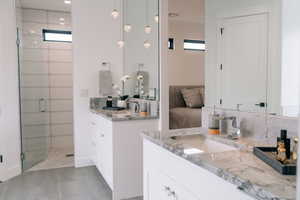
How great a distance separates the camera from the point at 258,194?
875 mm

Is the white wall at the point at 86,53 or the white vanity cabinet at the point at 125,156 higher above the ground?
the white wall at the point at 86,53

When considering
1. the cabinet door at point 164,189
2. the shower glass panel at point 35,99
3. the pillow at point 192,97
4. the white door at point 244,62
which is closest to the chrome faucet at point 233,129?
the white door at point 244,62

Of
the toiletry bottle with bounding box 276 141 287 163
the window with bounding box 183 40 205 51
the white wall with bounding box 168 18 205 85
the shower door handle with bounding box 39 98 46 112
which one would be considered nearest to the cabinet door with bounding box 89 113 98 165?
the shower door handle with bounding box 39 98 46 112

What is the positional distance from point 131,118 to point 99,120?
751mm

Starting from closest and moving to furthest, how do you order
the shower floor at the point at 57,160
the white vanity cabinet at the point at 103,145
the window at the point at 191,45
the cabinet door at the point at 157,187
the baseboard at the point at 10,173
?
the cabinet door at the point at 157,187, the white vanity cabinet at the point at 103,145, the baseboard at the point at 10,173, the shower floor at the point at 57,160, the window at the point at 191,45

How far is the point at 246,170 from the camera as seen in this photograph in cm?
107

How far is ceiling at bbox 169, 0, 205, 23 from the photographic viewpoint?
4.71m

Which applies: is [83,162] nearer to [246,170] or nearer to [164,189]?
[164,189]

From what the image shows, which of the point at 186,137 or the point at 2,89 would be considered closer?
the point at 186,137

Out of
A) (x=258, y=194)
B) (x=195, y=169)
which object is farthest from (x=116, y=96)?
(x=258, y=194)

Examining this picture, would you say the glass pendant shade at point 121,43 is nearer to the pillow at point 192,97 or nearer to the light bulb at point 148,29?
the light bulb at point 148,29

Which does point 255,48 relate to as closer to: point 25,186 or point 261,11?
point 261,11

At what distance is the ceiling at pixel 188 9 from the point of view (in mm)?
4705

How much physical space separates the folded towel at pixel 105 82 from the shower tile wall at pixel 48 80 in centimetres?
149
